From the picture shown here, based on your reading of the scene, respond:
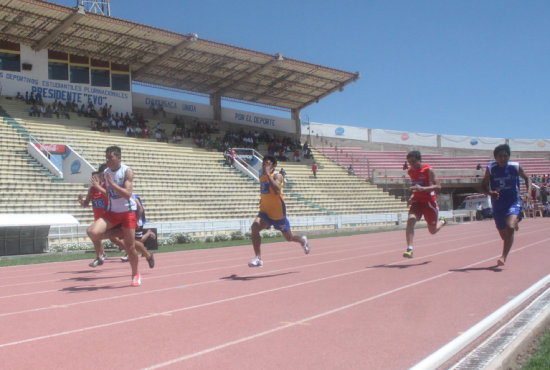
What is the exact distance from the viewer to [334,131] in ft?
151

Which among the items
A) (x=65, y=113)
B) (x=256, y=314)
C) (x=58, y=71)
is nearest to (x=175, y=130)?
(x=65, y=113)

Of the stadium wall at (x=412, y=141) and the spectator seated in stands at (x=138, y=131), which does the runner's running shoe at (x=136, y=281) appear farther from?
the stadium wall at (x=412, y=141)

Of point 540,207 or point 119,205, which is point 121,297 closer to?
point 119,205

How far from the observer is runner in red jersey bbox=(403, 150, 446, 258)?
8641mm

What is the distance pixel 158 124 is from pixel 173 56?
4179 mm

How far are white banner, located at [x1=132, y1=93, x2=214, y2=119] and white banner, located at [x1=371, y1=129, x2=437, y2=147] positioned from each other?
18.4 meters

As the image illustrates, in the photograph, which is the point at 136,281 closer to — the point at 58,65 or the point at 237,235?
the point at 237,235

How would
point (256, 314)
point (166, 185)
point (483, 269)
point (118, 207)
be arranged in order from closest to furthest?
point (256, 314) → point (118, 207) → point (483, 269) → point (166, 185)

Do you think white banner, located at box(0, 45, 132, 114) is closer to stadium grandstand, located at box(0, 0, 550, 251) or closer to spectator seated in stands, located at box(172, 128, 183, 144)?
stadium grandstand, located at box(0, 0, 550, 251)

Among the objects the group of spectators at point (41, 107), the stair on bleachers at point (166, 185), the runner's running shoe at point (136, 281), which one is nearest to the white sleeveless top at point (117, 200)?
the runner's running shoe at point (136, 281)

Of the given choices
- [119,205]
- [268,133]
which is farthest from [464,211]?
[119,205]

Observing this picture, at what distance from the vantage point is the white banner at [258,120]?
37688mm

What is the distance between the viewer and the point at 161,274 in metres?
8.58

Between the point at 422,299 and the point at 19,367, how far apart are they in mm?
3744
